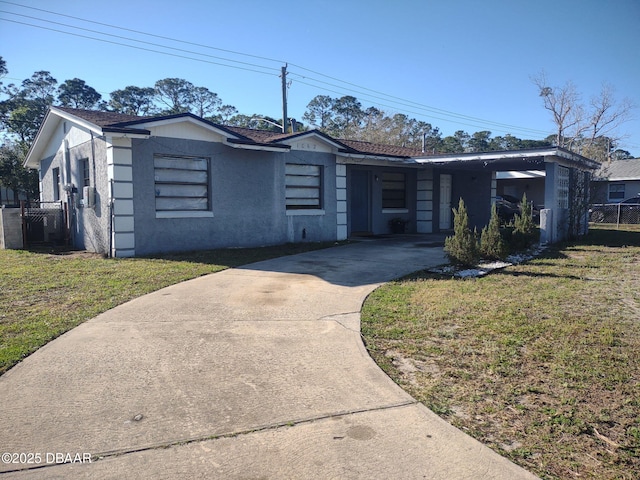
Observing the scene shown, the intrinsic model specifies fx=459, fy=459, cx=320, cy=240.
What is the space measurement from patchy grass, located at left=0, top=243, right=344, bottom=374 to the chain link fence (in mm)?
20574

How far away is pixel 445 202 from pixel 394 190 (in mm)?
2712

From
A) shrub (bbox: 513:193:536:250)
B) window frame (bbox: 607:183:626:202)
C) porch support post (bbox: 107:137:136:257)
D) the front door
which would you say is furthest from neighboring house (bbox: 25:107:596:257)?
window frame (bbox: 607:183:626:202)

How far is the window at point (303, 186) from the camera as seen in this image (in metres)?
13.4

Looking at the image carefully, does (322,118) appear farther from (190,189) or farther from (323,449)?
(323,449)

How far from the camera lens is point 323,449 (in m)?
2.73

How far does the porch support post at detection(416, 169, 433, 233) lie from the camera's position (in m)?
17.6

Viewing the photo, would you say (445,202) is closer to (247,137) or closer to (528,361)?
(247,137)

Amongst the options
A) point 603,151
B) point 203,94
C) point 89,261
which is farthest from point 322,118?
point 89,261

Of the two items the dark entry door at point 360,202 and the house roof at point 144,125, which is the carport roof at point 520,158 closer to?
the house roof at point 144,125

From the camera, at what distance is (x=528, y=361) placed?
412 cm

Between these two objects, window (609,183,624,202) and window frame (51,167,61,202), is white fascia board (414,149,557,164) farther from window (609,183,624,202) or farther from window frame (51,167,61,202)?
window (609,183,624,202)

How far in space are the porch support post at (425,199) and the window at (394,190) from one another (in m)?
0.62

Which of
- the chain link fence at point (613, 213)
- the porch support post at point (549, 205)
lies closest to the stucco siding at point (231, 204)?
the porch support post at point (549, 205)

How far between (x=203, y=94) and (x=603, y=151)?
151 feet
